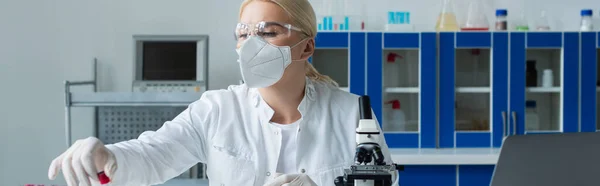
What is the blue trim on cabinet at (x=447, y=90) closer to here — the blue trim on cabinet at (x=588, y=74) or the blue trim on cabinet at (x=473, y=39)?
the blue trim on cabinet at (x=473, y=39)

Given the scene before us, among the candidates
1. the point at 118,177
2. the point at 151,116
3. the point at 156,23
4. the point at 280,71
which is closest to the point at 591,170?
the point at 280,71

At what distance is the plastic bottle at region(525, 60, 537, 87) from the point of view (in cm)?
329

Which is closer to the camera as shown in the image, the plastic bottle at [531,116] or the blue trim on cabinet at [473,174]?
the blue trim on cabinet at [473,174]

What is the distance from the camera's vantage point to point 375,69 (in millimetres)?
3203

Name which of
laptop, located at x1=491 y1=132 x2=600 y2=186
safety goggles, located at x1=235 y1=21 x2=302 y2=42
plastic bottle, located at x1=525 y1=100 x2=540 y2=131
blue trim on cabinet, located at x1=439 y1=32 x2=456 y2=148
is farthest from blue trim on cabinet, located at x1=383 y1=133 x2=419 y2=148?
laptop, located at x1=491 y1=132 x2=600 y2=186

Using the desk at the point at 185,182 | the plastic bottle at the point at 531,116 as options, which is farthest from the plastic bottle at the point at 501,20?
the desk at the point at 185,182

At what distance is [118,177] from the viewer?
1275mm

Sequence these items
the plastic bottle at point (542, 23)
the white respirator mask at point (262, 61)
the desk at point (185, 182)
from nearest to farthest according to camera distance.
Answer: the white respirator mask at point (262, 61)
the desk at point (185, 182)
the plastic bottle at point (542, 23)

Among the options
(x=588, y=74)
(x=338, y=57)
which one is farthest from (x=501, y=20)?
(x=338, y=57)

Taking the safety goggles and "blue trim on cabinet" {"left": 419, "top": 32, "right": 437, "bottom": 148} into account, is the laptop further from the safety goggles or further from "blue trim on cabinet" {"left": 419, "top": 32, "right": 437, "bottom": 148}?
"blue trim on cabinet" {"left": 419, "top": 32, "right": 437, "bottom": 148}

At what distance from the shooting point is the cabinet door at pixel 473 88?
3.21m

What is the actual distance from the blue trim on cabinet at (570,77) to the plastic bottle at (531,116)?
5.2 inches

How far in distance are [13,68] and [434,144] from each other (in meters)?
2.19

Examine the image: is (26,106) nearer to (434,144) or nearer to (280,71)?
(434,144)
